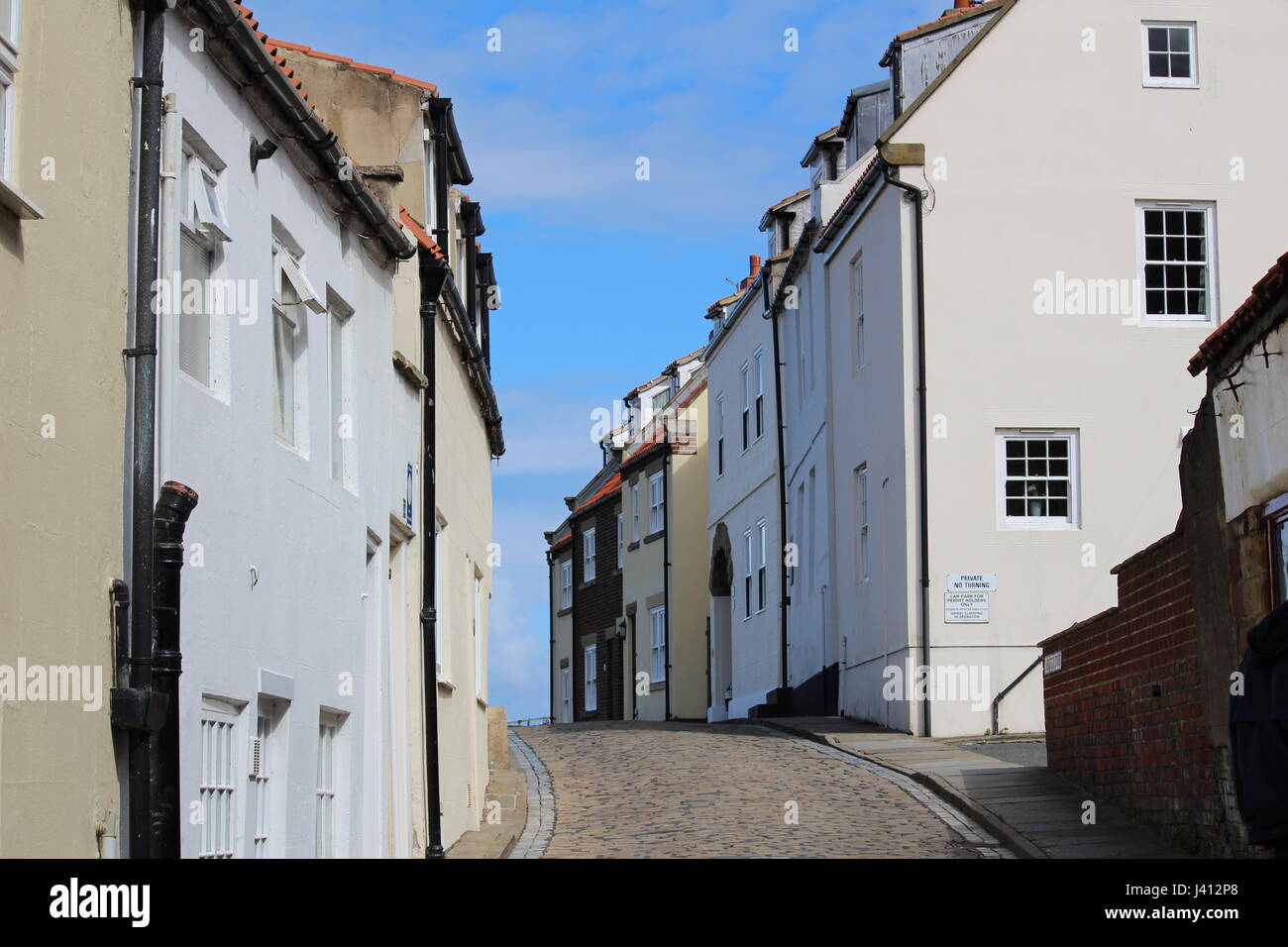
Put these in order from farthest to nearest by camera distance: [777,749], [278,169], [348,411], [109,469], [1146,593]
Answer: [777,749] → [1146,593] → [348,411] → [278,169] → [109,469]

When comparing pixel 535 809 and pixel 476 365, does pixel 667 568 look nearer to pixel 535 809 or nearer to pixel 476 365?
pixel 476 365

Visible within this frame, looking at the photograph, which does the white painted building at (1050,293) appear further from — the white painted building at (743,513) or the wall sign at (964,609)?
the white painted building at (743,513)

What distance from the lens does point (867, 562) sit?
24.7 meters

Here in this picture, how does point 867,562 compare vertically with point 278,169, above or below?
below

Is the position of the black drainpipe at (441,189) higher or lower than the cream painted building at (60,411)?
higher

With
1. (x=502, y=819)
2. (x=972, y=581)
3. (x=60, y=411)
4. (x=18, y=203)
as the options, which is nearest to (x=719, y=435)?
(x=972, y=581)

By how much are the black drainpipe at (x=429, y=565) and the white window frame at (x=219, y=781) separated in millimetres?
5357

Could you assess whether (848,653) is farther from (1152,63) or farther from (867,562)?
(1152,63)

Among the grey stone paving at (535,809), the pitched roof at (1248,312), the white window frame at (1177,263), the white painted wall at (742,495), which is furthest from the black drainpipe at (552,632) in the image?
the pitched roof at (1248,312)

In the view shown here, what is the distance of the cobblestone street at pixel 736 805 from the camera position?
1476 centimetres

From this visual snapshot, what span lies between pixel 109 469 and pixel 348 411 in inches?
210

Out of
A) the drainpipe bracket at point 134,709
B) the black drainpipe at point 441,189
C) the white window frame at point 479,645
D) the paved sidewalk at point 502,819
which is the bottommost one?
the paved sidewalk at point 502,819
